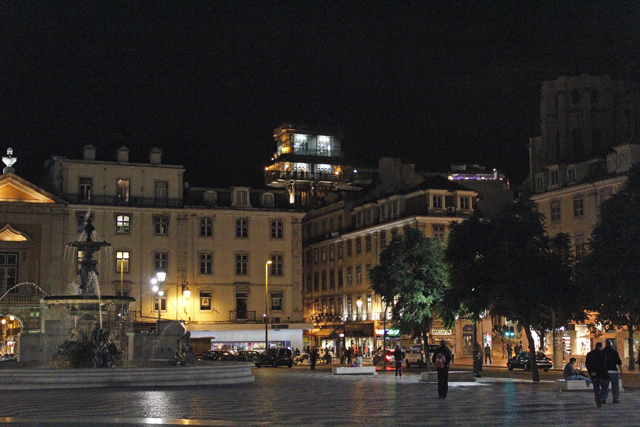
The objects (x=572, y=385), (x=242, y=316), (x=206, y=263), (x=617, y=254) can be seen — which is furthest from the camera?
(x=242, y=316)

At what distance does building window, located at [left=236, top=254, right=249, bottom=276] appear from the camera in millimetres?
81000

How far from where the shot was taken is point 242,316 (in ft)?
263

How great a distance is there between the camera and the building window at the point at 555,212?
241ft

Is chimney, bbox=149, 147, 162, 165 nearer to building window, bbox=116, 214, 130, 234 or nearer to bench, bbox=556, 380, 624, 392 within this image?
building window, bbox=116, 214, 130, 234

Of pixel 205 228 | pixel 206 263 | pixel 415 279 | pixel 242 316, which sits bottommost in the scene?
pixel 242 316

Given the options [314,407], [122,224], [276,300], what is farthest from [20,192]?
[314,407]

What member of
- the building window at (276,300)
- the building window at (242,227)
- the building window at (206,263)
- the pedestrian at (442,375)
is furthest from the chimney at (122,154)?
the pedestrian at (442,375)

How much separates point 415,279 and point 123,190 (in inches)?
1253

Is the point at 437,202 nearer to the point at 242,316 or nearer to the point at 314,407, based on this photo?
the point at 242,316

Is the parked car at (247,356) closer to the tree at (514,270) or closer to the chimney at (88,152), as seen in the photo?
the chimney at (88,152)

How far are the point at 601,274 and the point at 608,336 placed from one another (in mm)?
25057

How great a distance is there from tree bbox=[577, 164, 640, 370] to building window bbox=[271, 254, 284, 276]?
40.8 m

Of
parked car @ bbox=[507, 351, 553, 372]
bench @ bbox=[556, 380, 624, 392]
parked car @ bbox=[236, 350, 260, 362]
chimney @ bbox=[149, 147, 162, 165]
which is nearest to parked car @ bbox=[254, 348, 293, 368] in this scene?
parked car @ bbox=[236, 350, 260, 362]

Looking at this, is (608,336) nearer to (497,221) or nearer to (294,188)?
(497,221)
